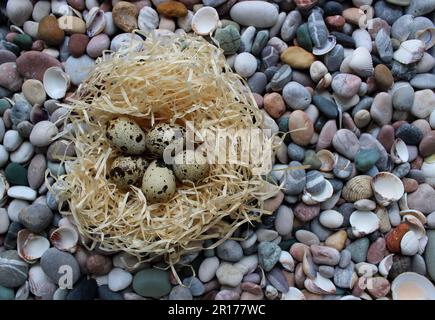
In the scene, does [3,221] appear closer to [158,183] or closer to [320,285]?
[158,183]

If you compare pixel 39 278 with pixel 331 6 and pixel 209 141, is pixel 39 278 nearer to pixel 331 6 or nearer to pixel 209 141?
pixel 209 141

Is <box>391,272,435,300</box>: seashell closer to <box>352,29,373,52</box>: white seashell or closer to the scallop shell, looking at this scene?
the scallop shell

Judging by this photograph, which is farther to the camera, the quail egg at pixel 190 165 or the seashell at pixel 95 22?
the seashell at pixel 95 22

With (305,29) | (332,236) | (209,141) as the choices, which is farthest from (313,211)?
(305,29)

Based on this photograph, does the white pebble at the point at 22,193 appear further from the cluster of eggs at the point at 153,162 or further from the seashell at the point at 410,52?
the seashell at the point at 410,52

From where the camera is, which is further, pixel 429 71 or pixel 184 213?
pixel 429 71

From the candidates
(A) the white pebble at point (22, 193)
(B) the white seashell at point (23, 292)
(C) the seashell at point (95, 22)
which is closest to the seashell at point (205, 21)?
(C) the seashell at point (95, 22)

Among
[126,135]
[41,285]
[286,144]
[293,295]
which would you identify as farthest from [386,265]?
[41,285]
